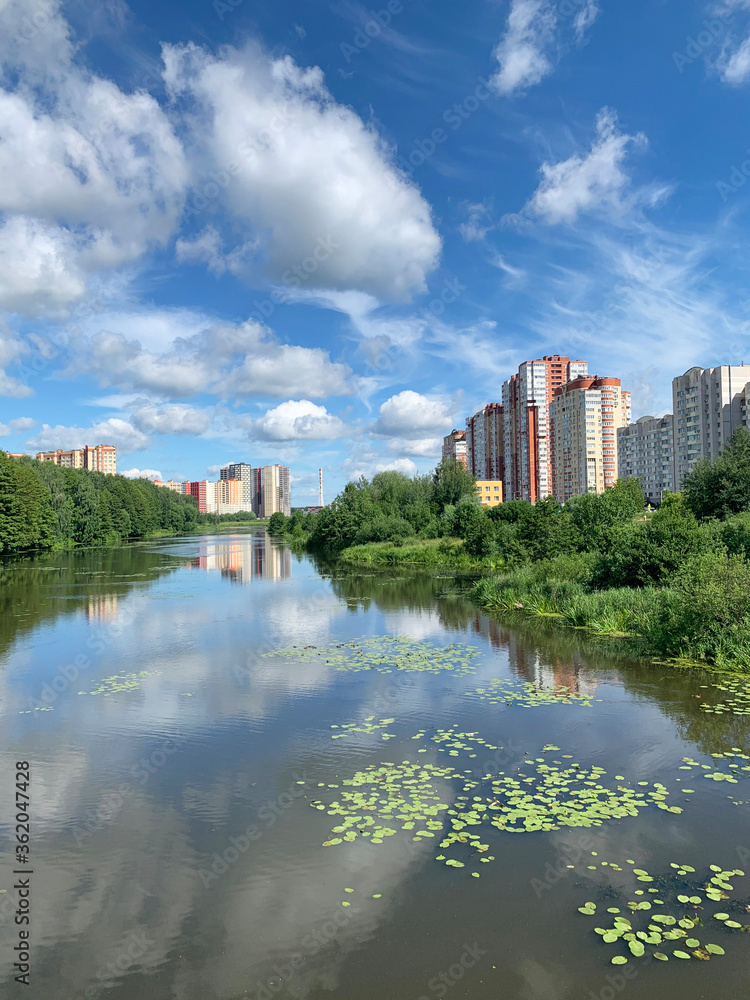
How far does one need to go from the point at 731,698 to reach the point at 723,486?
Answer: 2295 cm

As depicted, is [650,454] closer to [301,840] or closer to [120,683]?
[120,683]

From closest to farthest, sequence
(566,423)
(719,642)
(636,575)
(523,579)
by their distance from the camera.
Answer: (719,642) → (636,575) → (523,579) → (566,423)

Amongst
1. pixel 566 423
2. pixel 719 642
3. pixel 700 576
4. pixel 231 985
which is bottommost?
pixel 231 985

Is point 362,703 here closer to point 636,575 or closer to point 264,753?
point 264,753

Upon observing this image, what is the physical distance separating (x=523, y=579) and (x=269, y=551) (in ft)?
139

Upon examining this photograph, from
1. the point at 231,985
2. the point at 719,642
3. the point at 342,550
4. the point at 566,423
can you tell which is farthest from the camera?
the point at 566,423

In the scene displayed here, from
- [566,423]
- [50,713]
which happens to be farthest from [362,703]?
[566,423]

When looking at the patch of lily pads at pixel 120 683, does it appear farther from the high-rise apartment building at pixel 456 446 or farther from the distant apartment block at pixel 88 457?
the distant apartment block at pixel 88 457

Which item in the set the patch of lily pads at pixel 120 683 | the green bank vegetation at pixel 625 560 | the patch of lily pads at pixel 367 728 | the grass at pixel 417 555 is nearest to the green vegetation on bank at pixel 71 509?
the grass at pixel 417 555

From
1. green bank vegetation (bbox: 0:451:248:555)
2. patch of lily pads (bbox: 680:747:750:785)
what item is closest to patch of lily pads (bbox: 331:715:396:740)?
patch of lily pads (bbox: 680:747:750:785)

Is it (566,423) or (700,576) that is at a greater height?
(566,423)

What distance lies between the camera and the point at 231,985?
15.3 feet

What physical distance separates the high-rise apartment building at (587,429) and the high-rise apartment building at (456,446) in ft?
75.1

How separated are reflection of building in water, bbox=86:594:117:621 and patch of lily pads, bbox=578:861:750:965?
19345mm
